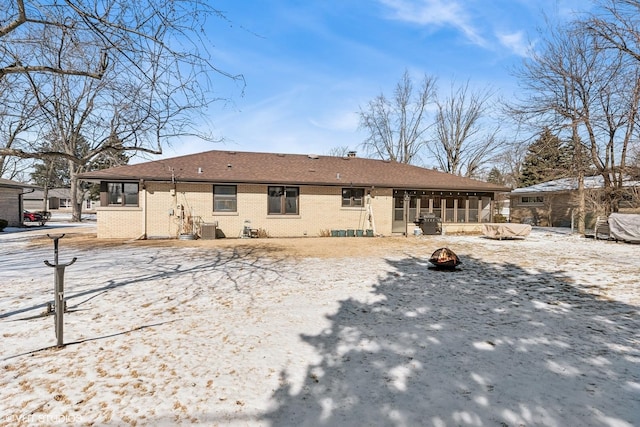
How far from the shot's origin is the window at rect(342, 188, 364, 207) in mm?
17500

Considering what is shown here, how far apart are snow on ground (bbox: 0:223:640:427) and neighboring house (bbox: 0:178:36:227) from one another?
60.8 feet

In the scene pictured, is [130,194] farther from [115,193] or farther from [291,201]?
[291,201]

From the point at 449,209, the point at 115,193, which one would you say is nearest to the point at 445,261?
the point at 449,209

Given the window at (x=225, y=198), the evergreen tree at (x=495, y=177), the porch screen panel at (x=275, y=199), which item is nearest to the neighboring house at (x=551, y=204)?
the porch screen panel at (x=275, y=199)

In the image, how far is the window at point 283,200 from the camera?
1631 centimetres

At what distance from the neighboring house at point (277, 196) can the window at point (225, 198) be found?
48mm

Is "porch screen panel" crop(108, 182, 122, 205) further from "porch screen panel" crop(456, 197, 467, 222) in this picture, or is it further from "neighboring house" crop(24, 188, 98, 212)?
"neighboring house" crop(24, 188, 98, 212)

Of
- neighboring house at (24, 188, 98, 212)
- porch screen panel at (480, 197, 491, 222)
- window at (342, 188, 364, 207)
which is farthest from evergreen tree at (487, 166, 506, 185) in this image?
neighboring house at (24, 188, 98, 212)

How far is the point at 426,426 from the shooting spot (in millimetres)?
2549

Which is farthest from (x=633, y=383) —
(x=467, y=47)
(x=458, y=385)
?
(x=467, y=47)

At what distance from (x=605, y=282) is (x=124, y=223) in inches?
692

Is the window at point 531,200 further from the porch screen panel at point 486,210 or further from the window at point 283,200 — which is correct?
the window at point 283,200

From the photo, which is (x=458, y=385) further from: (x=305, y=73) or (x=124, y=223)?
(x=124, y=223)

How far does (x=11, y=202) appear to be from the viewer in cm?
2128
